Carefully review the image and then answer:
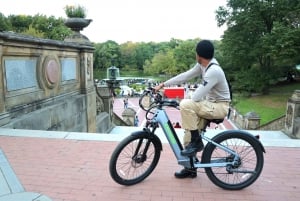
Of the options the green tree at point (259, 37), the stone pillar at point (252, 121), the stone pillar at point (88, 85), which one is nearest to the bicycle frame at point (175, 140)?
the stone pillar at point (88, 85)

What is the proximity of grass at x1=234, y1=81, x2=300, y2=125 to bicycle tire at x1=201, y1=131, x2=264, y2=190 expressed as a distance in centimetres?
2243

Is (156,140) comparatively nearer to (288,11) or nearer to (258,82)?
(288,11)

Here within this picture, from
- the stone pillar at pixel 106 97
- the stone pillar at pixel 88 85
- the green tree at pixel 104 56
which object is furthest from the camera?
the green tree at pixel 104 56

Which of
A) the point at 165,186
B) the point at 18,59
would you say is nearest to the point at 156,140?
the point at 165,186

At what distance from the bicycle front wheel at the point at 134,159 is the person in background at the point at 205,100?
1.25ft

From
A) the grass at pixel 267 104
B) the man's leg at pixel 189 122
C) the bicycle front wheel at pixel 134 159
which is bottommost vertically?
the grass at pixel 267 104

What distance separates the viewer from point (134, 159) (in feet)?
11.1

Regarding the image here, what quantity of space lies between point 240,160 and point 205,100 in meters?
0.76

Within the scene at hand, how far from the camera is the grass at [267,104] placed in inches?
1037

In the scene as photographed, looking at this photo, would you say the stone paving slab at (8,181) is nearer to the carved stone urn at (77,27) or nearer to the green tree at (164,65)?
the carved stone urn at (77,27)

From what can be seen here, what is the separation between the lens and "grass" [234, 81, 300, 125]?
86.4 feet

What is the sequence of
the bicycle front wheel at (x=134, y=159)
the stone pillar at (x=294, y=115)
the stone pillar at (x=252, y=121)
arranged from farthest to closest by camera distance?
the stone pillar at (x=252, y=121) < the stone pillar at (x=294, y=115) < the bicycle front wheel at (x=134, y=159)

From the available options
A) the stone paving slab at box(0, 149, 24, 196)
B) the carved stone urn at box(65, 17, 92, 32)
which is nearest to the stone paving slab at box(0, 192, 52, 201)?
the stone paving slab at box(0, 149, 24, 196)

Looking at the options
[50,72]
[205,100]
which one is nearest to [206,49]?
[205,100]
